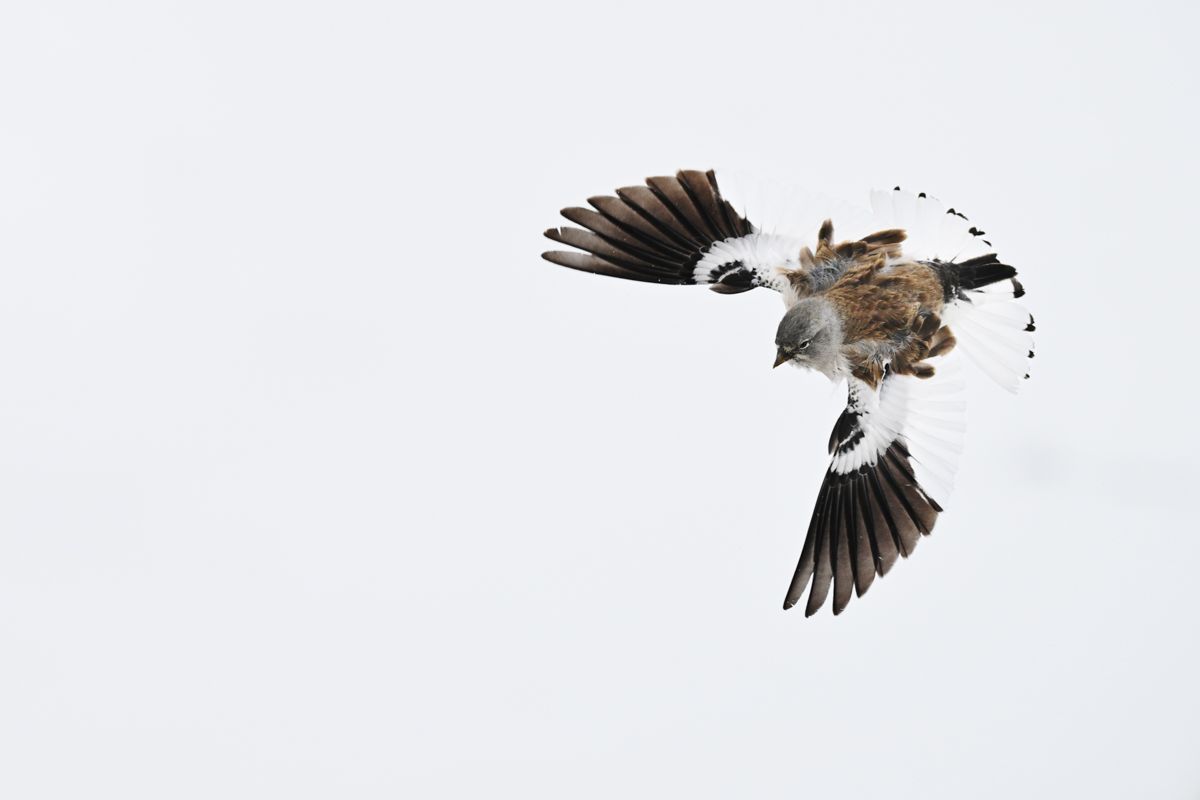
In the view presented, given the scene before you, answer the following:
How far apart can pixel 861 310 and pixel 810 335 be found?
13 centimetres

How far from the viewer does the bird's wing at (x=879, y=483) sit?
2111mm

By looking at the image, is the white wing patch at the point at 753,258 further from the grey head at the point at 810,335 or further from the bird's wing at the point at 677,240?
the grey head at the point at 810,335

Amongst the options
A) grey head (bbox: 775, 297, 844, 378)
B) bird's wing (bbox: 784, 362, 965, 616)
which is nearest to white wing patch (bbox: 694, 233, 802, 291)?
grey head (bbox: 775, 297, 844, 378)

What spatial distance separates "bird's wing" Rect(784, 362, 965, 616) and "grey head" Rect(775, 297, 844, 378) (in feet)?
0.40

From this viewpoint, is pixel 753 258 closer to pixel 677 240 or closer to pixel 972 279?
pixel 677 240

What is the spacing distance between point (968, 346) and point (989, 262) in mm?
185

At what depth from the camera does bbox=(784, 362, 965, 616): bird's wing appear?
2.11 meters

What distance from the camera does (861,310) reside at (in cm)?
212

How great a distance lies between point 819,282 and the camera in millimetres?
2201

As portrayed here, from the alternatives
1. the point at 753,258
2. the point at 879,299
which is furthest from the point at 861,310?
the point at 753,258

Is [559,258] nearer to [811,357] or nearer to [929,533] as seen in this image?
[811,357]

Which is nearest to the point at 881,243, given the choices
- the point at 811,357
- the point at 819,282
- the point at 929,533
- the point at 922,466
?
the point at 819,282

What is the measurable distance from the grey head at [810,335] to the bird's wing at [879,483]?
0.12 meters

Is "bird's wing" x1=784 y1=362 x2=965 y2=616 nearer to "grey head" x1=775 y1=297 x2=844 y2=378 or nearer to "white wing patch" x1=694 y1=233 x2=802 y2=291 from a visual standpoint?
"grey head" x1=775 y1=297 x2=844 y2=378
